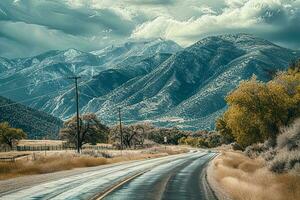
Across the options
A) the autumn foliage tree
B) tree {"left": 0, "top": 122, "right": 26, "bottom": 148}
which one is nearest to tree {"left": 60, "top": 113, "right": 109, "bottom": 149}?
tree {"left": 0, "top": 122, "right": 26, "bottom": 148}

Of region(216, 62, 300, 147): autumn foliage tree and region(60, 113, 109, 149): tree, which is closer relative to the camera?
region(216, 62, 300, 147): autumn foliage tree

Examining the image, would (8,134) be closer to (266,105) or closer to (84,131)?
(84,131)

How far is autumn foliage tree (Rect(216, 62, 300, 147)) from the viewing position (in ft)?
182

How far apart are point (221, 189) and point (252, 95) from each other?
3097 centimetres

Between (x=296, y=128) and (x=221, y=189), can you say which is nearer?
(x=221, y=189)

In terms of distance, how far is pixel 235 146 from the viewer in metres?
95.1

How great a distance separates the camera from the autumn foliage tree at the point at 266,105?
5534 centimetres

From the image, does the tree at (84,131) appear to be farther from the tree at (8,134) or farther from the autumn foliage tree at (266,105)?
the autumn foliage tree at (266,105)

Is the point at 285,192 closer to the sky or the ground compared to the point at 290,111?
closer to the ground

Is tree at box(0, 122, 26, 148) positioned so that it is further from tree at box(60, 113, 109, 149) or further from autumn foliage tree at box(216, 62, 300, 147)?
autumn foliage tree at box(216, 62, 300, 147)

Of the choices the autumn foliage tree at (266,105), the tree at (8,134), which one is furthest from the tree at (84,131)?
the autumn foliage tree at (266,105)

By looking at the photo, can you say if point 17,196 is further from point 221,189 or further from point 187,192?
point 221,189

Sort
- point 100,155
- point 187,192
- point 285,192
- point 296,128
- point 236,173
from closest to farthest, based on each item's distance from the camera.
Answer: point 285,192
point 187,192
point 236,173
point 296,128
point 100,155

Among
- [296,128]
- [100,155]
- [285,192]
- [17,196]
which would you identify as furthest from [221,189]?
[100,155]
